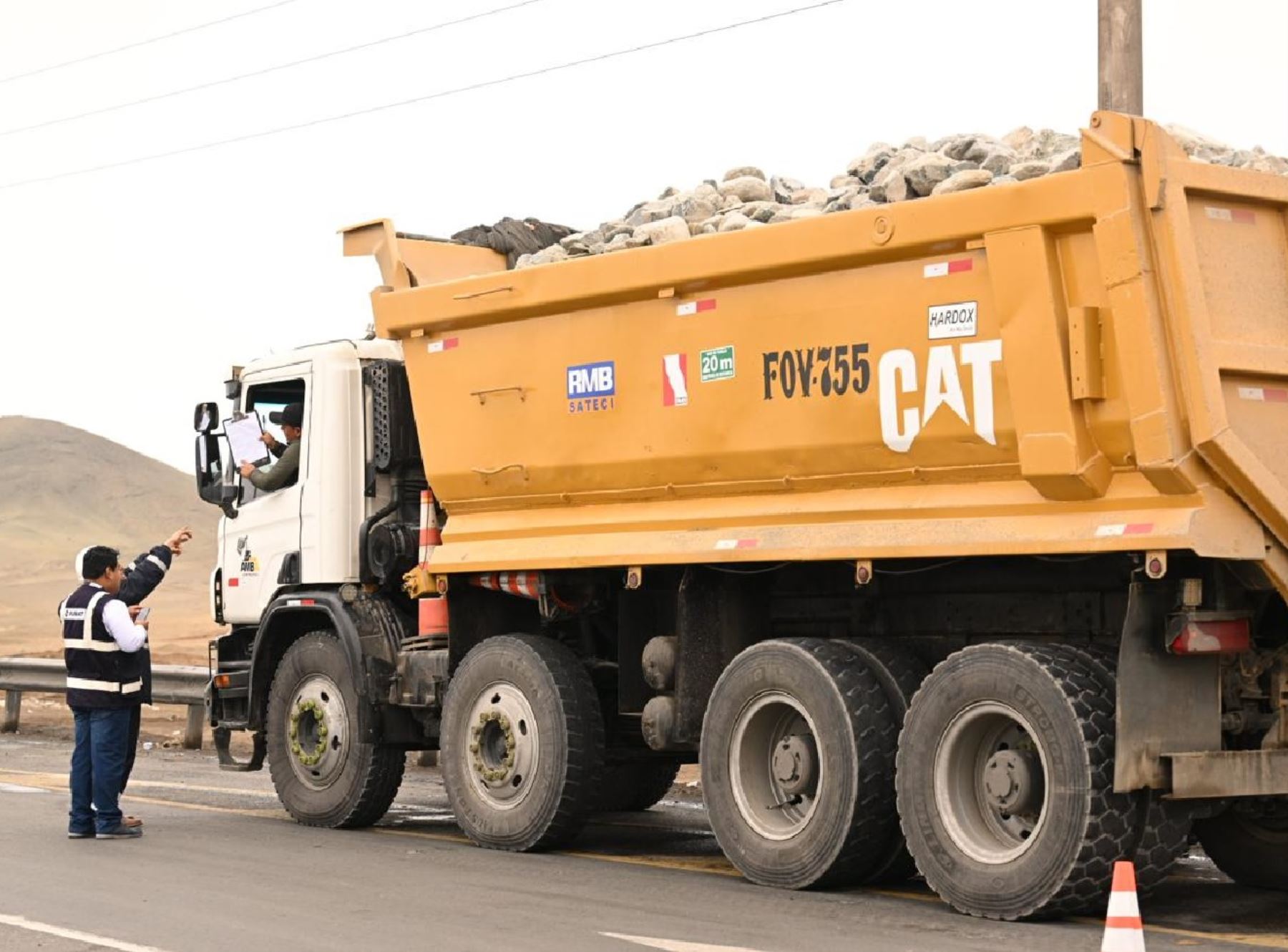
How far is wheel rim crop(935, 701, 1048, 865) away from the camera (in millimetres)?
A: 9109

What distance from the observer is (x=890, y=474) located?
32.3 ft

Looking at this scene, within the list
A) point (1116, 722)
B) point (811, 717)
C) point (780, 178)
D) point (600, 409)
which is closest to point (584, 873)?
point (811, 717)

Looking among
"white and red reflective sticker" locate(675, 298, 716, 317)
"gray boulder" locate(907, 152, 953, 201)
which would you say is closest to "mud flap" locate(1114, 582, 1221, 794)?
"gray boulder" locate(907, 152, 953, 201)

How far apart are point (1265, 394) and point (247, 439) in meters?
7.11

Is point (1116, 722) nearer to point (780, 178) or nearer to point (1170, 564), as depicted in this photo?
point (1170, 564)

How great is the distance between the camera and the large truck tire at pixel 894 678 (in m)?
9.93

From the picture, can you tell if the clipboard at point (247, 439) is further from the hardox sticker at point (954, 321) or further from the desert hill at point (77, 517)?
the desert hill at point (77, 517)

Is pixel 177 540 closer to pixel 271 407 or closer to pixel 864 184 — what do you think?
pixel 271 407

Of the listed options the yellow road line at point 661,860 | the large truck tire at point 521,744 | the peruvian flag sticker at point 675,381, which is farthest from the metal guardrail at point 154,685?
the peruvian flag sticker at point 675,381

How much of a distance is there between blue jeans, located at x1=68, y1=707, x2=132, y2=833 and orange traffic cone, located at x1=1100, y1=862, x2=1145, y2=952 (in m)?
7.24

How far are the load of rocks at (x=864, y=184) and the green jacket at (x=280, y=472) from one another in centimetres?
189

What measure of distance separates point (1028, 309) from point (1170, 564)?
1231 millimetres

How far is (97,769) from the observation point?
12.4 meters

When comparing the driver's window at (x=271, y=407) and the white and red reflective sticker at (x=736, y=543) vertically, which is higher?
the driver's window at (x=271, y=407)
